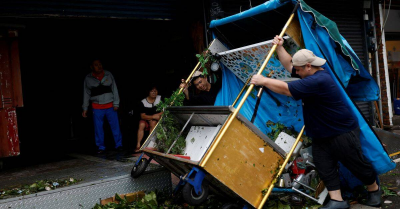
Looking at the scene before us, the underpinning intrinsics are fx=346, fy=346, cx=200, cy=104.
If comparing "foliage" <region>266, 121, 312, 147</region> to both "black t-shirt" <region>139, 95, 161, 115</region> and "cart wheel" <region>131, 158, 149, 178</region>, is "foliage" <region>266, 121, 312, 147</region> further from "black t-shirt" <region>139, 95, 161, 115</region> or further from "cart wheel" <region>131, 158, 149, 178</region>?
"black t-shirt" <region>139, 95, 161, 115</region>

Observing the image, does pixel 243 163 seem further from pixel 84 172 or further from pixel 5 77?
pixel 5 77

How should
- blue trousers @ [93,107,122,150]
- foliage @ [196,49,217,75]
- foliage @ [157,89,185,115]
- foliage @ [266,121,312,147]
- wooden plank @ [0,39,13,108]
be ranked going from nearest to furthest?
foliage @ [157,89,185,115] → foliage @ [266,121,312,147] → foliage @ [196,49,217,75] → wooden plank @ [0,39,13,108] → blue trousers @ [93,107,122,150]

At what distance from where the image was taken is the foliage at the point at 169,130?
4402mm

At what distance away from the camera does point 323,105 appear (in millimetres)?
3793

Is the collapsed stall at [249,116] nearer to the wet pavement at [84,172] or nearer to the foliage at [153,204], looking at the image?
the foliage at [153,204]

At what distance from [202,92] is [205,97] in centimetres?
14

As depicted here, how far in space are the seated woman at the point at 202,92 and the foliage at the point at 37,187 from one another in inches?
76.0

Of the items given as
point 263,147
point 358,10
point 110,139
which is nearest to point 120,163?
point 263,147

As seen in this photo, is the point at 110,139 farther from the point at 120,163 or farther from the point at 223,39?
the point at 223,39

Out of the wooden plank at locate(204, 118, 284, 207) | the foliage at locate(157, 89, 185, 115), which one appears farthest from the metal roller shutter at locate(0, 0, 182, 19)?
the wooden plank at locate(204, 118, 284, 207)

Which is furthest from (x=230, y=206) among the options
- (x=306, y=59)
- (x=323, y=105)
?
(x=306, y=59)

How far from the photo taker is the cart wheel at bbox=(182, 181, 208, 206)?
3.48m

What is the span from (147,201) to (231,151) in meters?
1.41

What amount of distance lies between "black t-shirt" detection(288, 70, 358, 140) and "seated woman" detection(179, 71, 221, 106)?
1717 mm
